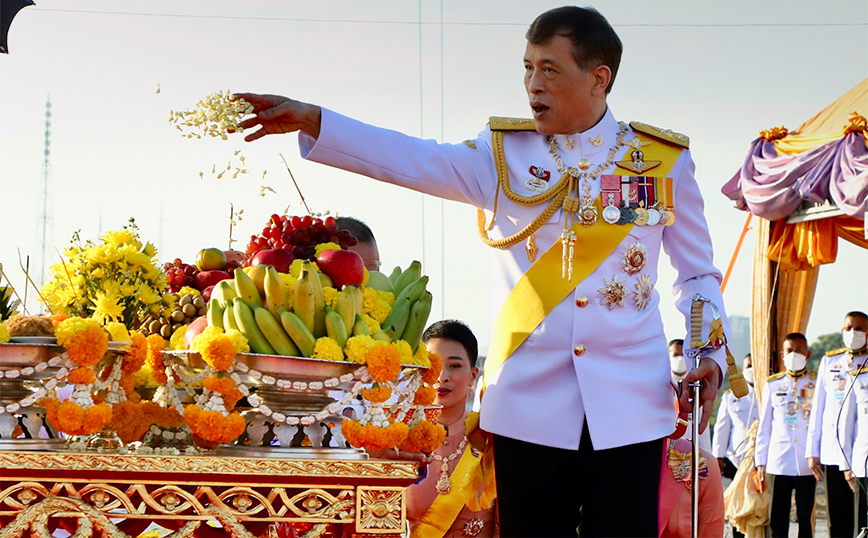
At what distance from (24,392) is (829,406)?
21.1 feet

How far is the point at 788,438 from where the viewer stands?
7863 millimetres

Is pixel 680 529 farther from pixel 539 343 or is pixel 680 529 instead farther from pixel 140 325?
pixel 140 325

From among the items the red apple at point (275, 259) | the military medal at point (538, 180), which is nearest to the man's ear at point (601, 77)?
the military medal at point (538, 180)

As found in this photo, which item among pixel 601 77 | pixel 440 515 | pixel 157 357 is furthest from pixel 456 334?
pixel 157 357

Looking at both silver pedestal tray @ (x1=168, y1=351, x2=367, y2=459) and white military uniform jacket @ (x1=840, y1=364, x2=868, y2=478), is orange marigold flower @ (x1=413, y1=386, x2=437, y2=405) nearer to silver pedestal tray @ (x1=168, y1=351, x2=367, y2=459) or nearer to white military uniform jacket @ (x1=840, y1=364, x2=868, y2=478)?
silver pedestal tray @ (x1=168, y1=351, x2=367, y2=459)

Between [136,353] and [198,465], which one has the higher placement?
[136,353]

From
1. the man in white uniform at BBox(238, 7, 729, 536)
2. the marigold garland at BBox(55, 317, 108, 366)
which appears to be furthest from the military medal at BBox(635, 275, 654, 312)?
the marigold garland at BBox(55, 317, 108, 366)

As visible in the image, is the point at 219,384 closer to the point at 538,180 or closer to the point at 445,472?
the point at 538,180

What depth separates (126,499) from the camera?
1.79 metres

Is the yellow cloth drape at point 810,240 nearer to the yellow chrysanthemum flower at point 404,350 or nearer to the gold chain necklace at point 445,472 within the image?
the gold chain necklace at point 445,472

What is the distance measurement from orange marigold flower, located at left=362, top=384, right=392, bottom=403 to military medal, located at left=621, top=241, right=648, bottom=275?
64cm

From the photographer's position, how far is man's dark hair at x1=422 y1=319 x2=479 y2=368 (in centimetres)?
342

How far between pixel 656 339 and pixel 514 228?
1.32 feet

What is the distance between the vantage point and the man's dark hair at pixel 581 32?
212 cm
